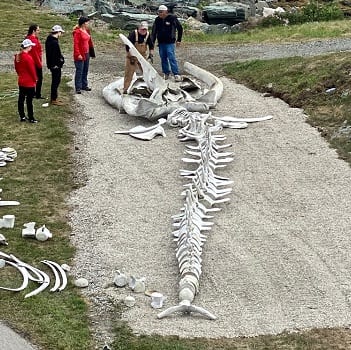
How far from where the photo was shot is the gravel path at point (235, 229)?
10.3m

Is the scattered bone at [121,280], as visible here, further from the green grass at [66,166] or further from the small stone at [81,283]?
the green grass at [66,166]

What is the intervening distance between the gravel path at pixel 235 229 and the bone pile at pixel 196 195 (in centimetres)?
15

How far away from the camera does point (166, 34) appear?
72.9ft

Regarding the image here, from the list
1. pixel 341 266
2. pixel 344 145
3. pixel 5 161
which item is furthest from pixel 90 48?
pixel 341 266

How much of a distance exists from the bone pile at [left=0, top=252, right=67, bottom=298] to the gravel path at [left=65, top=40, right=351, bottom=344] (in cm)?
33

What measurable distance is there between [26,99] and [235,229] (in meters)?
7.14

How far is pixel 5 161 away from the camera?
16.3 m

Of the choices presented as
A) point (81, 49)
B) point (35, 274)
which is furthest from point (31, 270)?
point (81, 49)

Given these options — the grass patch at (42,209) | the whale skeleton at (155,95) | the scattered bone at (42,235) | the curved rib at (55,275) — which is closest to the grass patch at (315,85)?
the whale skeleton at (155,95)

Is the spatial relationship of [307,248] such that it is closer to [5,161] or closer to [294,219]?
[294,219]

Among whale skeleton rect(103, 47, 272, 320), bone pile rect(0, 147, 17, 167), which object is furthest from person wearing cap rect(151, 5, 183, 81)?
bone pile rect(0, 147, 17, 167)

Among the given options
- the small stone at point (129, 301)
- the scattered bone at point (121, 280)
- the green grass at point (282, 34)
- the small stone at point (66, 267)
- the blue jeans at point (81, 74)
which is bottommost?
the green grass at point (282, 34)

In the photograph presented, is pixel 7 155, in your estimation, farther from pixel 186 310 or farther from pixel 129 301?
pixel 186 310

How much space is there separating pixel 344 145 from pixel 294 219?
418cm
